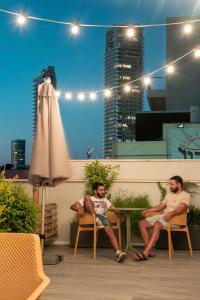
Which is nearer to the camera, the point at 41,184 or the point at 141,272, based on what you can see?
the point at 141,272

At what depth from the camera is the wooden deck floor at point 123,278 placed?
438cm

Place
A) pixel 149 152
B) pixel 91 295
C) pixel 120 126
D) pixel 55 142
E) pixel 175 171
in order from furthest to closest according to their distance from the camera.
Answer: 1. pixel 120 126
2. pixel 149 152
3. pixel 175 171
4. pixel 55 142
5. pixel 91 295

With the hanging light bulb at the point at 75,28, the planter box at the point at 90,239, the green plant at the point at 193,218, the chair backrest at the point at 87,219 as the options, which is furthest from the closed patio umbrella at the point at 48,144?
the green plant at the point at 193,218

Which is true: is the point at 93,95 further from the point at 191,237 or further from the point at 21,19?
the point at 191,237

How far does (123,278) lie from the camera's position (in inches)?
Result: 203

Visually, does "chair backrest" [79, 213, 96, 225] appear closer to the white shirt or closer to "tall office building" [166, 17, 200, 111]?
the white shirt

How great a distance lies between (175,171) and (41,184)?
261 centimetres

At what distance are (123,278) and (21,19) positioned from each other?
134 inches

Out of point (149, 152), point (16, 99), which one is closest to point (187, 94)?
point (149, 152)

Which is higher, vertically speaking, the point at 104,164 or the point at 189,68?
the point at 189,68

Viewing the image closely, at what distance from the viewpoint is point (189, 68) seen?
24.9 m

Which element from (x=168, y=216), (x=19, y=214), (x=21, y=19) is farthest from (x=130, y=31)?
(x=19, y=214)

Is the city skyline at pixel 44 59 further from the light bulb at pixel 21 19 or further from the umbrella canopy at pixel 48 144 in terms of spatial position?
the umbrella canopy at pixel 48 144

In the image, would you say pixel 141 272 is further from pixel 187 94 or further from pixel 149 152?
pixel 187 94
